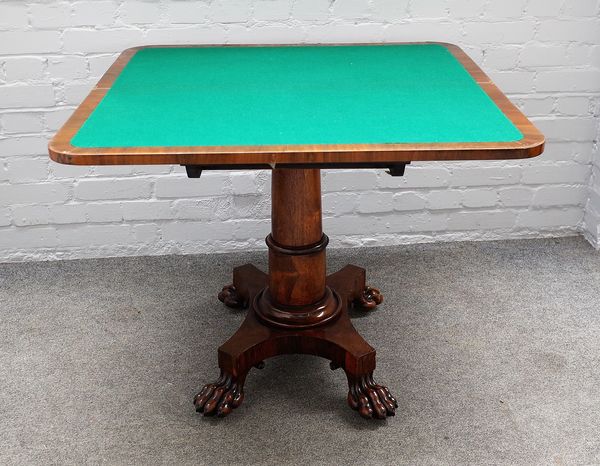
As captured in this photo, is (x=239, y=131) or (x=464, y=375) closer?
(x=239, y=131)

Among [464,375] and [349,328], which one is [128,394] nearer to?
[349,328]

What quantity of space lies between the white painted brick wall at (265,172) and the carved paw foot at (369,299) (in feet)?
1.18

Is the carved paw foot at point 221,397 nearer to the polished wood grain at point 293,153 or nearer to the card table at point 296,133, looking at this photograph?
the card table at point 296,133

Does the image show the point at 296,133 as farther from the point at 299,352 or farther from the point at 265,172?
the point at 265,172

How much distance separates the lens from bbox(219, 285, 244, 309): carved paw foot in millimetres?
2121

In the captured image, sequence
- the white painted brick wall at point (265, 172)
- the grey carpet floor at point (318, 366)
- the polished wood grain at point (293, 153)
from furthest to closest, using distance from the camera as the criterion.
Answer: the white painted brick wall at point (265, 172) < the grey carpet floor at point (318, 366) < the polished wood grain at point (293, 153)

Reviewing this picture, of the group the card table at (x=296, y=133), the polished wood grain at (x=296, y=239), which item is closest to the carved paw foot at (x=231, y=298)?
the card table at (x=296, y=133)

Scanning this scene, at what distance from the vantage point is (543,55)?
2.23 m

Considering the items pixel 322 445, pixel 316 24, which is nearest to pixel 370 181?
pixel 316 24

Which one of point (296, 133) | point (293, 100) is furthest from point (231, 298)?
point (296, 133)

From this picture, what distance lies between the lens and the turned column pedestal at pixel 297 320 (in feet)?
5.56

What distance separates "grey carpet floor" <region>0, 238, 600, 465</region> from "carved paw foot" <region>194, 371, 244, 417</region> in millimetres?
30

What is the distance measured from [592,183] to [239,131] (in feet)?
5.28

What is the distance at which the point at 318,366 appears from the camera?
6.24 feet
